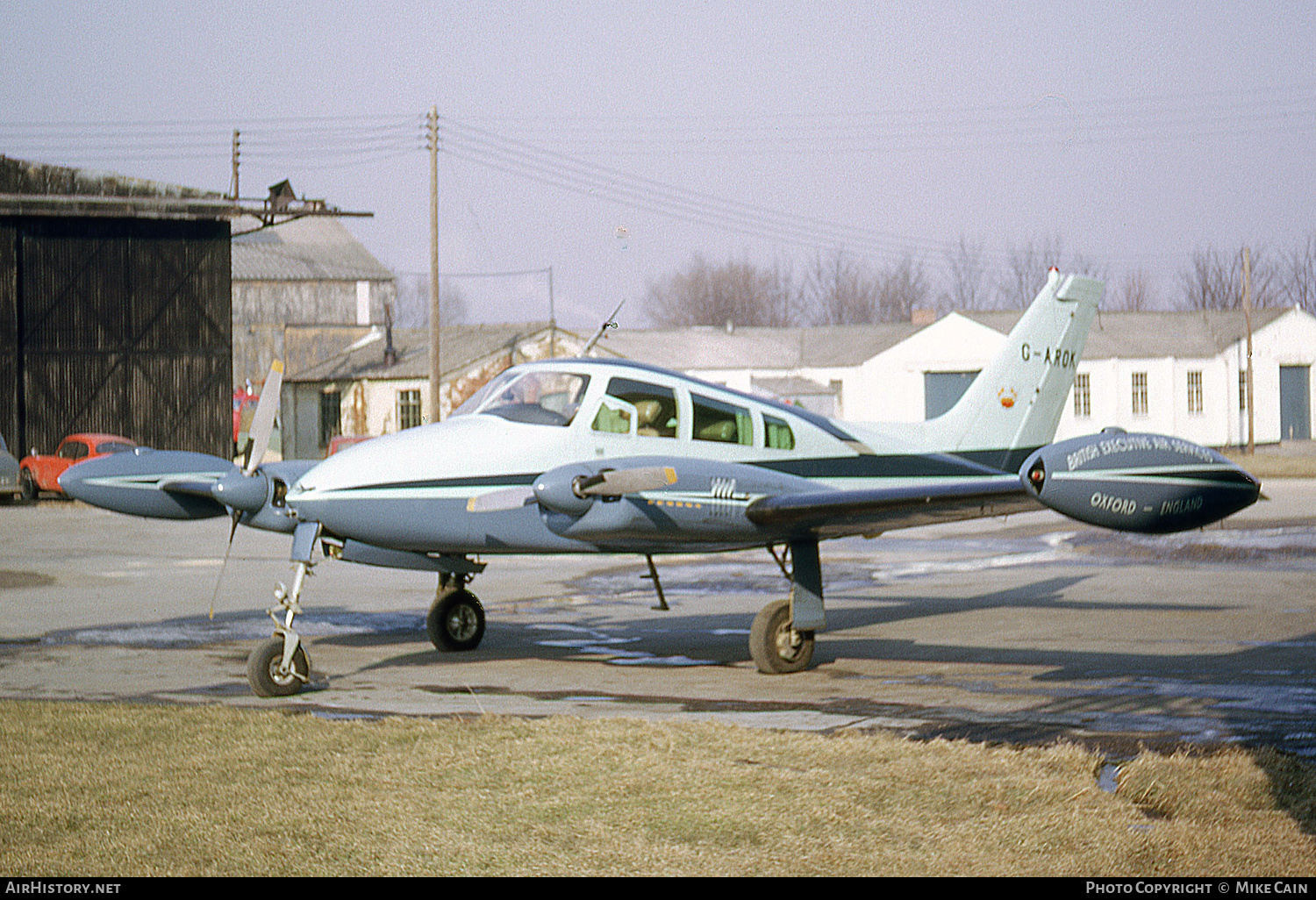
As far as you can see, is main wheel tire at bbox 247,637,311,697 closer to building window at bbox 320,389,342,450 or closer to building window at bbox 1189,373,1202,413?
building window at bbox 320,389,342,450

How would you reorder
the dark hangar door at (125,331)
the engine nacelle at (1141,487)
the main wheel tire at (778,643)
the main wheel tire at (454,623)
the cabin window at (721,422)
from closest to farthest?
the engine nacelle at (1141,487)
the main wheel tire at (778,643)
the cabin window at (721,422)
the main wheel tire at (454,623)
the dark hangar door at (125,331)

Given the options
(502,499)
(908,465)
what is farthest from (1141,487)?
(908,465)

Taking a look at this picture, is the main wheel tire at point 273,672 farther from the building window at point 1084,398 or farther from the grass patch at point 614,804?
the building window at point 1084,398

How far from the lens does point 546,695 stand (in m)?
10.8

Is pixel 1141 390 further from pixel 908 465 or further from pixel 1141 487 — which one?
pixel 1141 487

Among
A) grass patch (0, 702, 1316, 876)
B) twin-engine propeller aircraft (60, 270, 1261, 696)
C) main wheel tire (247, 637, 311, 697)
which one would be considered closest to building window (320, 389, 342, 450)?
twin-engine propeller aircraft (60, 270, 1261, 696)

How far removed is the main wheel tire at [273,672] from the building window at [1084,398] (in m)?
53.0

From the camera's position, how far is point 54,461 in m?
39.6

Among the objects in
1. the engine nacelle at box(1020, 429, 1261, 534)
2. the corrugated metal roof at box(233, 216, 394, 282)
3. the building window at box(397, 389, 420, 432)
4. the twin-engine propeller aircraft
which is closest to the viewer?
the engine nacelle at box(1020, 429, 1261, 534)

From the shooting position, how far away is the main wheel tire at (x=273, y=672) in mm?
10664

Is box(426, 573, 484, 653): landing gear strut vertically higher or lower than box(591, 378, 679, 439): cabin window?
lower

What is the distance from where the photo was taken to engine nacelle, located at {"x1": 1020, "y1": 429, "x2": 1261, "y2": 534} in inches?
338

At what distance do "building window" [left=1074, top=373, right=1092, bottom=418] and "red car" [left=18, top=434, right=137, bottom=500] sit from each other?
40.1 metres

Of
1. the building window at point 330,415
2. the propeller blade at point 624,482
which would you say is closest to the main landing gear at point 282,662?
the propeller blade at point 624,482
